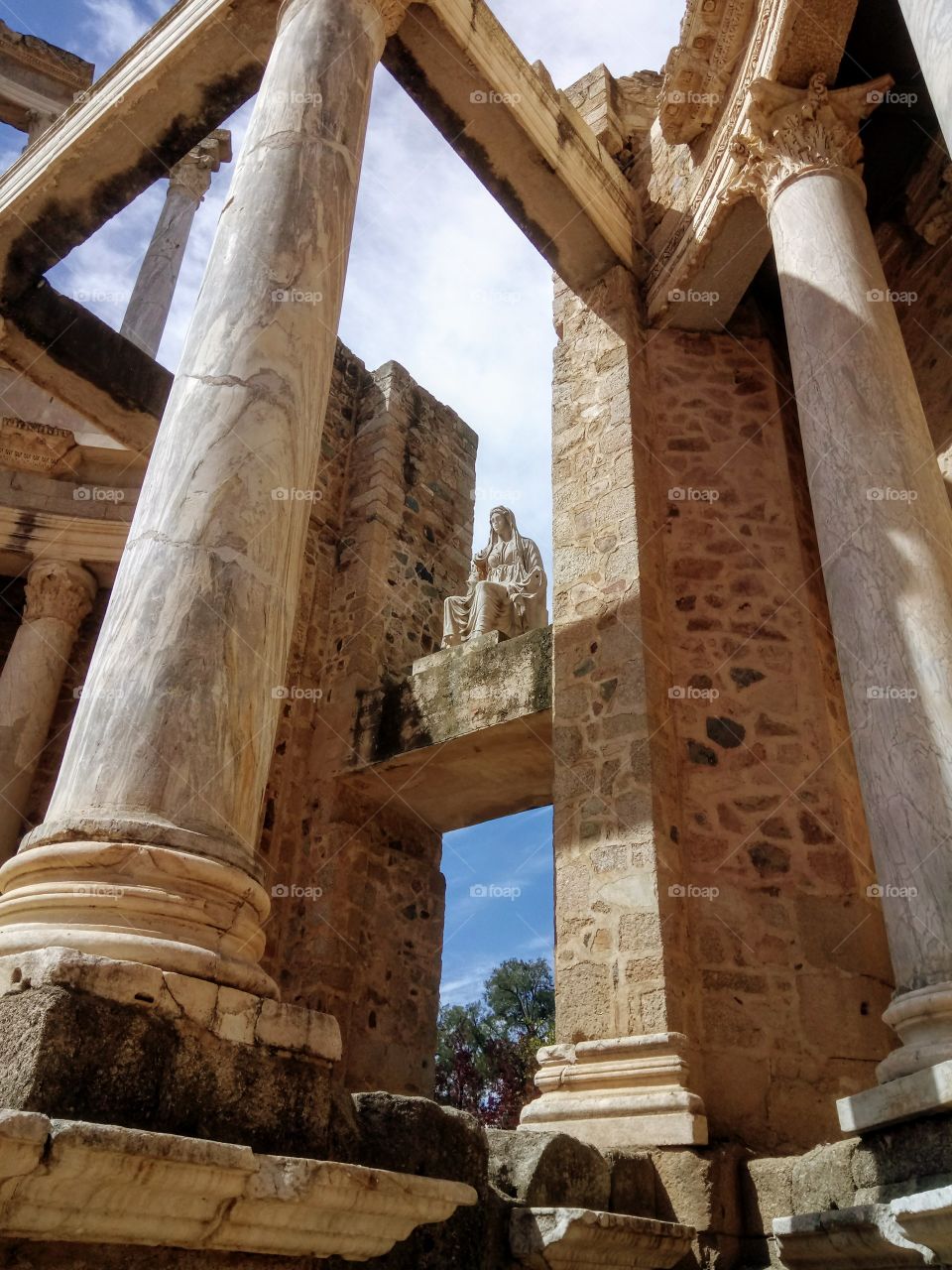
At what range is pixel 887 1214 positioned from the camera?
3.38 meters

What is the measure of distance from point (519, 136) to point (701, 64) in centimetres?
152


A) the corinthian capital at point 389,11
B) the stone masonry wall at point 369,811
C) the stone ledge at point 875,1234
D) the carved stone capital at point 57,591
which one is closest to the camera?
the stone ledge at point 875,1234

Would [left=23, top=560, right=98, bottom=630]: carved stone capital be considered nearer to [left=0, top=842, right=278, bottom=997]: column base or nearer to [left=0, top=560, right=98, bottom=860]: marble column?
[left=0, top=560, right=98, bottom=860]: marble column

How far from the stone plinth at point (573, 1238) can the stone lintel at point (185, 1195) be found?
1016mm

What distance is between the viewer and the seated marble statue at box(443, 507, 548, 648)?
905cm

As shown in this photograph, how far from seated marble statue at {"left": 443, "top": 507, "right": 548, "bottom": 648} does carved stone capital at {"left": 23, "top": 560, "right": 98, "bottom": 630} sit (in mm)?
3908

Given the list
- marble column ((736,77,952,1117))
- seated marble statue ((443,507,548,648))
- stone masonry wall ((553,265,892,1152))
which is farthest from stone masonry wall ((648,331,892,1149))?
seated marble statue ((443,507,548,648))

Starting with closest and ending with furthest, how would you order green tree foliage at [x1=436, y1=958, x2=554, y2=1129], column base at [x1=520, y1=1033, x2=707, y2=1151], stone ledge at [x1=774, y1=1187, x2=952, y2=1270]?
stone ledge at [x1=774, y1=1187, x2=952, y2=1270] → column base at [x1=520, y1=1033, x2=707, y2=1151] → green tree foliage at [x1=436, y1=958, x2=554, y2=1129]

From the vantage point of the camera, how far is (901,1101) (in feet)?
11.8

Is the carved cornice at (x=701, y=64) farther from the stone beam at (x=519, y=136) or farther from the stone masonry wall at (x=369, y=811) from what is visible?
the stone masonry wall at (x=369, y=811)

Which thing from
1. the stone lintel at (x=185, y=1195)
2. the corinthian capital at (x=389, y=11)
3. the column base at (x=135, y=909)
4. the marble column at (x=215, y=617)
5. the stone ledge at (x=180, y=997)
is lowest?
the stone lintel at (x=185, y=1195)

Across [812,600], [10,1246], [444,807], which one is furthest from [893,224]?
[10,1246]

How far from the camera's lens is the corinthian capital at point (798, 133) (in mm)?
6402

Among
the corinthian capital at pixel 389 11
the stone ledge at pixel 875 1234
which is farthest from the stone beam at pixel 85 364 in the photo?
the stone ledge at pixel 875 1234
